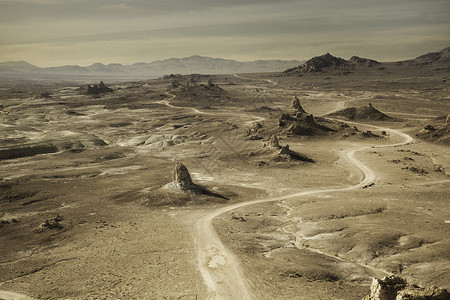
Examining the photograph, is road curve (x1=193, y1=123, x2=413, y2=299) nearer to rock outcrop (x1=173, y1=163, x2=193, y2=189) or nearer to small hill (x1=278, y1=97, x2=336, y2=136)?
rock outcrop (x1=173, y1=163, x2=193, y2=189)

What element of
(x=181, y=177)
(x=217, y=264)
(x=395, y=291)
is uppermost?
(x=395, y=291)

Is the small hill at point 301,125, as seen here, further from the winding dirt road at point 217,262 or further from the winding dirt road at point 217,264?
the winding dirt road at point 217,264

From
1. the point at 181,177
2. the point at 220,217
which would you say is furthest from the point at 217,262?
the point at 181,177

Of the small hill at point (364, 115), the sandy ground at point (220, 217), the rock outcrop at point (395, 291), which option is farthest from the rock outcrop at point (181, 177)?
the small hill at point (364, 115)

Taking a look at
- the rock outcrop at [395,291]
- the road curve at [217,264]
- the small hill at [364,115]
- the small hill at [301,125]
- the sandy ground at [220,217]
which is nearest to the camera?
the rock outcrop at [395,291]

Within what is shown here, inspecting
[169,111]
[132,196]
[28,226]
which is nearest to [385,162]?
[132,196]

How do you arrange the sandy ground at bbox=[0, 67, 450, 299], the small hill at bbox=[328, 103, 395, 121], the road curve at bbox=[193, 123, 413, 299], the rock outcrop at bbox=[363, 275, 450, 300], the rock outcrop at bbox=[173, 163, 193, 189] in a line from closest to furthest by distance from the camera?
the rock outcrop at bbox=[363, 275, 450, 300] → the road curve at bbox=[193, 123, 413, 299] → the sandy ground at bbox=[0, 67, 450, 299] → the rock outcrop at bbox=[173, 163, 193, 189] → the small hill at bbox=[328, 103, 395, 121]

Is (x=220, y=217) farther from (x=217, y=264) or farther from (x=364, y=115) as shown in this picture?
(x=364, y=115)

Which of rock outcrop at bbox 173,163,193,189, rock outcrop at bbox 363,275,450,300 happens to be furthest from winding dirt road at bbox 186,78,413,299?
rock outcrop at bbox 363,275,450,300
